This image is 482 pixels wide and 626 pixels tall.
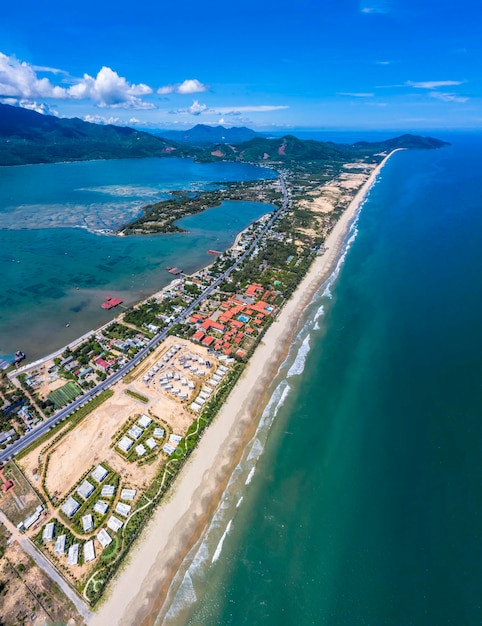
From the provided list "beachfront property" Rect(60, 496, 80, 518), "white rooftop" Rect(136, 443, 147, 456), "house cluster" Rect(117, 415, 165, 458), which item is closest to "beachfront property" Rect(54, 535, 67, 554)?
"beachfront property" Rect(60, 496, 80, 518)

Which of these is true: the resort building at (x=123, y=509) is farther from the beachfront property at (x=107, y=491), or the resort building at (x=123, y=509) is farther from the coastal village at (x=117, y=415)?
the beachfront property at (x=107, y=491)

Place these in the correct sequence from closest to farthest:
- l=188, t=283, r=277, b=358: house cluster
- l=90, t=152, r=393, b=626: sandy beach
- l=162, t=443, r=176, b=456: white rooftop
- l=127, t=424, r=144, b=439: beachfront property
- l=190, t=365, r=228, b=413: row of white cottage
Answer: l=90, t=152, r=393, b=626: sandy beach, l=162, t=443, r=176, b=456: white rooftop, l=127, t=424, r=144, b=439: beachfront property, l=190, t=365, r=228, b=413: row of white cottage, l=188, t=283, r=277, b=358: house cluster

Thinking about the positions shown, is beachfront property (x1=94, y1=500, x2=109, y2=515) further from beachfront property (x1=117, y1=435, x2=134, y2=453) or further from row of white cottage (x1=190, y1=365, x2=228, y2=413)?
row of white cottage (x1=190, y1=365, x2=228, y2=413)

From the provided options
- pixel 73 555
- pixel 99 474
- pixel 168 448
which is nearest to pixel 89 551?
pixel 73 555

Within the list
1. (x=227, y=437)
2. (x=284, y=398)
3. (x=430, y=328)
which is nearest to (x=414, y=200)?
(x=430, y=328)

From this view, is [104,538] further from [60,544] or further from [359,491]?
[359,491]

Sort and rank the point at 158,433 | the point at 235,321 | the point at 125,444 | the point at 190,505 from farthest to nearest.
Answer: the point at 235,321 → the point at 158,433 → the point at 125,444 → the point at 190,505

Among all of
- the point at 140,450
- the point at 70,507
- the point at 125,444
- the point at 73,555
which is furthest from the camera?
the point at 125,444
